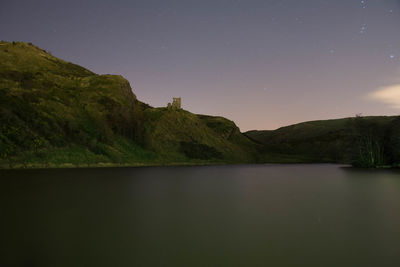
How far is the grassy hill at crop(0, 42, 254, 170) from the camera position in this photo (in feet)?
262

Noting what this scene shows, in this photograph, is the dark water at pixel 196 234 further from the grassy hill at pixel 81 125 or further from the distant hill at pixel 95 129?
the distant hill at pixel 95 129

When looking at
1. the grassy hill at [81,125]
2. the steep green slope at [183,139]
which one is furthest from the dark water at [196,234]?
the steep green slope at [183,139]

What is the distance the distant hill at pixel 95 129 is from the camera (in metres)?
80.9

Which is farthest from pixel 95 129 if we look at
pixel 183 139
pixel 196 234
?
pixel 196 234

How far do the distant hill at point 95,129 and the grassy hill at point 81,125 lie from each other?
10.5 inches

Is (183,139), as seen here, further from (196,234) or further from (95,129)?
(196,234)

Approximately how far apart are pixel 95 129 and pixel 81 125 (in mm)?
6857

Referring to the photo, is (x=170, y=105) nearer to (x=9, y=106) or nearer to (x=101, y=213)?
(x=9, y=106)

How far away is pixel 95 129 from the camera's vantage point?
114188mm

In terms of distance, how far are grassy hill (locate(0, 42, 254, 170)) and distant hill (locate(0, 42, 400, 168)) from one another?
266mm

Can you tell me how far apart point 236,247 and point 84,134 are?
108 meters

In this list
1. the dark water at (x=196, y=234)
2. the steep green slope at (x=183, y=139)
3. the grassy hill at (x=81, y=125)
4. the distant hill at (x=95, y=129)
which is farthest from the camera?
the steep green slope at (x=183, y=139)

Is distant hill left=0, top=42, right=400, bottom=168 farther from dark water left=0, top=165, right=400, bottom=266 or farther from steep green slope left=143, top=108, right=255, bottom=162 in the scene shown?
dark water left=0, top=165, right=400, bottom=266

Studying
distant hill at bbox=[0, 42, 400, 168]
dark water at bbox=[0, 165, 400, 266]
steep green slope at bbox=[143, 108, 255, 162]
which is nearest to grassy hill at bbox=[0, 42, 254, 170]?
steep green slope at bbox=[143, 108, 255, 162]
